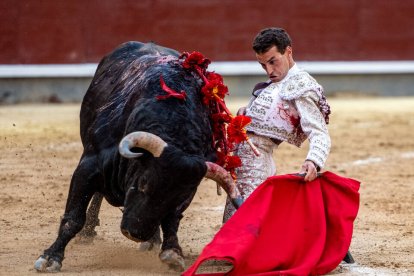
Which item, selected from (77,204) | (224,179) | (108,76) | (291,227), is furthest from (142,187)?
(108,76)

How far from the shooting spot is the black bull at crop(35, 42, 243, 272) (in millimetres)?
3836

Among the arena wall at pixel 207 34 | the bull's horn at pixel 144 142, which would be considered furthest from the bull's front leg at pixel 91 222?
the arena wall at pixel 207 34

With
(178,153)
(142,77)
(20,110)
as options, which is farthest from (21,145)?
(178,153)

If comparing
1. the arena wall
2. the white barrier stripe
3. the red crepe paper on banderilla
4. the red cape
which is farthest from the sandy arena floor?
Result: the arena wall

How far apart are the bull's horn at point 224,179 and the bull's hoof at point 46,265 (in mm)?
671

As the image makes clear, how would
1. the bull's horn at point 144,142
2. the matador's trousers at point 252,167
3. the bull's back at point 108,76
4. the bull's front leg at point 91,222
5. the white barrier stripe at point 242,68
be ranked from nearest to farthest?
the bull's horn at point 144,142
the matador's trousers at point 252,167
the bull's back at point 108,76
the bull's front leg at point 91,222
the white barrier stripe at point 242,68

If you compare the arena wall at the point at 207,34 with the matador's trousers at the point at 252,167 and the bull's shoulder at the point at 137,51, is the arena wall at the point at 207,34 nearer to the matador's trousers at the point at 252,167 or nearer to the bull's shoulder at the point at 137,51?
the bull's shoulder at the point at 137,51

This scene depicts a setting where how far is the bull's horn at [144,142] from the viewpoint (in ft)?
12.3

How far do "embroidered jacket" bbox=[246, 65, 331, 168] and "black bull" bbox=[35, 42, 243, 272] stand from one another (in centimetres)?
25

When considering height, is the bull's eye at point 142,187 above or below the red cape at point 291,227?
above

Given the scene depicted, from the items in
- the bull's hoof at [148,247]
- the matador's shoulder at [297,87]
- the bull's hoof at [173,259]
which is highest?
the matador's shoulder at [297,87]

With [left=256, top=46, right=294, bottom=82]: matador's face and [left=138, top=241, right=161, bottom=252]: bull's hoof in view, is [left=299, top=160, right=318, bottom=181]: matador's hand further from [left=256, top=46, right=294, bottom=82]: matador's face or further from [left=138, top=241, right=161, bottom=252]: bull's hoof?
[left=138, top=241, right=161, bottom=252]: bull's hoof

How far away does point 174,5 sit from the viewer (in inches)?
467

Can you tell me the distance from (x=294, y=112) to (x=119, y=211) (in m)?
1.74
